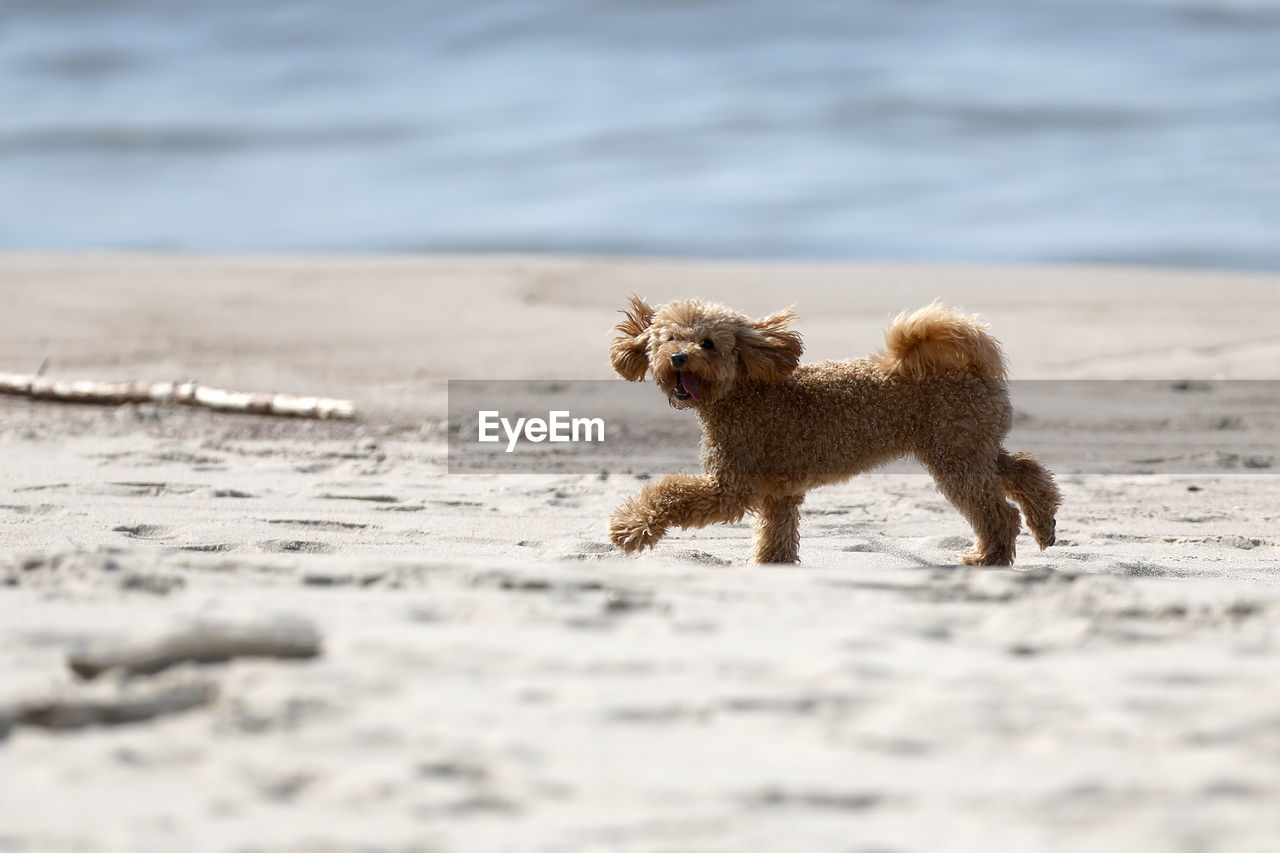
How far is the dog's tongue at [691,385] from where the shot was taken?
439cm

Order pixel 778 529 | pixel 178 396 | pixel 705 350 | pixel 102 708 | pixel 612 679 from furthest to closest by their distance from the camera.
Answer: pixel 178 396, pixel 778 529, pixel 705 350, pixel 612 679, pixel 102 708

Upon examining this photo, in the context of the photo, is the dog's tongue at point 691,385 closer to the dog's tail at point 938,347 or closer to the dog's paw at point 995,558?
the dog's tail at point 938,347

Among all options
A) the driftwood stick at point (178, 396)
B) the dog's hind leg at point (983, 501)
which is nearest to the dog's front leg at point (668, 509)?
the dog's hind leg at point (983, 501)

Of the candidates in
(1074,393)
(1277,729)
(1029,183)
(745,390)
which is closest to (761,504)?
(745,390)

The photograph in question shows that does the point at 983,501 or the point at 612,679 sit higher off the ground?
the point at 983,501

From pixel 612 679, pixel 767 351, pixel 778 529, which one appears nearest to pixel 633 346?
pixel 767 351

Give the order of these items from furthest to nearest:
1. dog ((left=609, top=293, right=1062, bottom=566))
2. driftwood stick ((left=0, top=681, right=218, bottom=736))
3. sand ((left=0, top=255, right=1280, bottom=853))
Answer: dog ((left=609, top=293, right=1062, bottom=566)) → driftwood stick ((left=0, top=681, right=218, bottom=736)) → sand ((left=0, top=255, right=1280, bottom=853))

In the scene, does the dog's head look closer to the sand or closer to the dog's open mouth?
the dog's open mouth

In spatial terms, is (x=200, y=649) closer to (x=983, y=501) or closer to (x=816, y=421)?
(x=816, y=421)

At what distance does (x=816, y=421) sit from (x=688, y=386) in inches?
17.6

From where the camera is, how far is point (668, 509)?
443 centimetres

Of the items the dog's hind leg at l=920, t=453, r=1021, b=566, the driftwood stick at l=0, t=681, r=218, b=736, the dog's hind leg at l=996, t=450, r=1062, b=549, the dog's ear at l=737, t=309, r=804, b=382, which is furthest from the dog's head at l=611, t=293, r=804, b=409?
the driftwood stick at l=0, t=681, r=218, b=736

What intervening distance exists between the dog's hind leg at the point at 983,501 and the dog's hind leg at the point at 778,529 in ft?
1.58

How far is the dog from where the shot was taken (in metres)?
4.47
